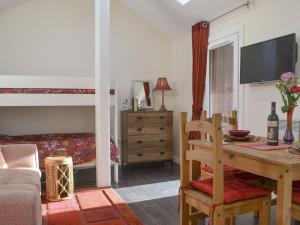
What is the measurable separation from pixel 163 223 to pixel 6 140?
2335 millimetres

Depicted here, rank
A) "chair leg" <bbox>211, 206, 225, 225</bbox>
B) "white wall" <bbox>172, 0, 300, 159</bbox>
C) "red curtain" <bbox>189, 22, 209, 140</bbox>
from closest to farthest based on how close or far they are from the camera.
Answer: "chair leg" <bbox>211, 206, 225, 225</bbox>, "white wall" <bbox>172, 0, 300, 159</bbox>, "red curtain" <bbox>189, 22, 209, 140</bbox>

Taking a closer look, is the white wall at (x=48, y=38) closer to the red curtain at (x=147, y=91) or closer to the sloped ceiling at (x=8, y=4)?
the sloped ceiling at (x=8, y=4)

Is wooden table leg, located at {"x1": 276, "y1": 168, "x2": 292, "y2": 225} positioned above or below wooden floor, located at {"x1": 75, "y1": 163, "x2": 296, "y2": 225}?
above

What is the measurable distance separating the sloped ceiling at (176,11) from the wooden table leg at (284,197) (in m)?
2.42

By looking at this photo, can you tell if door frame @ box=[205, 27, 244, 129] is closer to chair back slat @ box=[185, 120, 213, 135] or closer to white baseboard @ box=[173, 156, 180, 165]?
white baseboard @ box=[173, 156, 180, 165]

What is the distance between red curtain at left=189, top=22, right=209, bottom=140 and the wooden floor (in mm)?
795

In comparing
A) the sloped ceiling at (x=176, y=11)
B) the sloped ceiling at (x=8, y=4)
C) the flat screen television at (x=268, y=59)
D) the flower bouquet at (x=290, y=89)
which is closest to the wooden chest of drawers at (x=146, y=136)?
the sloped ceiling at (x=176, y=11)

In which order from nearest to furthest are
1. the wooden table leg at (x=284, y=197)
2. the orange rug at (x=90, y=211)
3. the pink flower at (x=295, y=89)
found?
the wooden table leg at (x=284, y=197), the pink flower at (x=295, y=89), the orange rug at (x=90, y=211)

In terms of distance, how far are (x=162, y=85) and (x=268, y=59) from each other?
6.75ft

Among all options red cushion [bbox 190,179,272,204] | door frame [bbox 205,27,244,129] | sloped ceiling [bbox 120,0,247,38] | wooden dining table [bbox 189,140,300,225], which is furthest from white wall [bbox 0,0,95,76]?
wooden dining table [bbox 189,140,300,225]

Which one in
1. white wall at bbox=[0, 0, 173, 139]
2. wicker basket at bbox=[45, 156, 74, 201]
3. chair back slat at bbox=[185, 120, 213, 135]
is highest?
white wall at bbox=[0, 0, 173, 139]

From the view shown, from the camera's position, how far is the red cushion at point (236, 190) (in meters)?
1.66

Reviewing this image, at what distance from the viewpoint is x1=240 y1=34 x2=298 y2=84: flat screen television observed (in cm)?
262

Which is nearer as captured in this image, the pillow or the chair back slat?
the chair back slat
